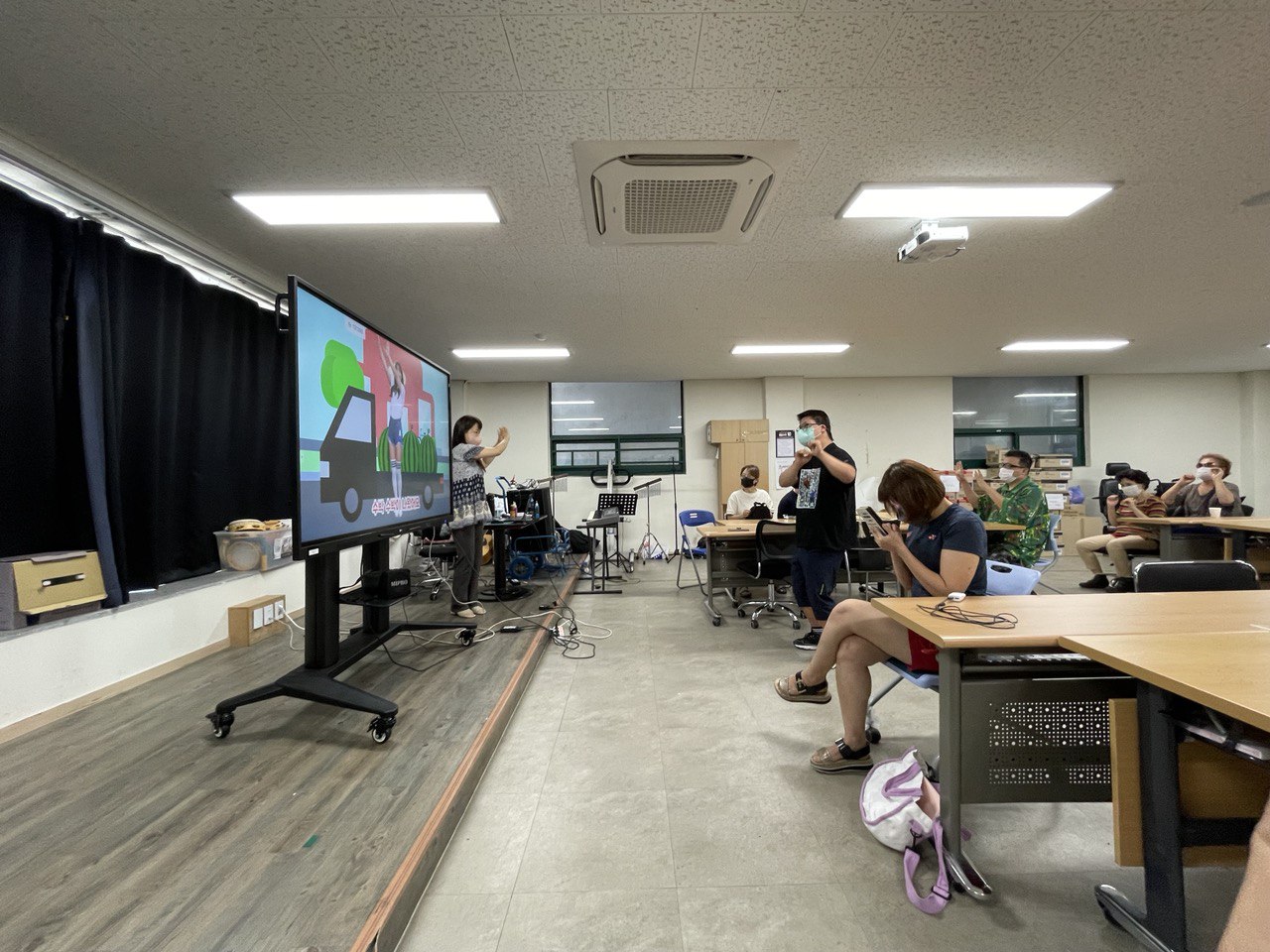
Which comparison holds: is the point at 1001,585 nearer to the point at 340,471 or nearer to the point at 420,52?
the point at 340,471

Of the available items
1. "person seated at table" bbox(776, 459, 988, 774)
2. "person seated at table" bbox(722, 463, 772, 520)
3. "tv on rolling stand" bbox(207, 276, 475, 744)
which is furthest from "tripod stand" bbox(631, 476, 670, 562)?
"person seated at table" bbox(776, 459, 988, 774)

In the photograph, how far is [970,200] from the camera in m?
2.64

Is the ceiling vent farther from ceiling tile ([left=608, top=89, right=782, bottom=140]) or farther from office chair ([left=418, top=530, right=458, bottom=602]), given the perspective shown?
office chair ([left=418, top=530, right=458, bottom=602])

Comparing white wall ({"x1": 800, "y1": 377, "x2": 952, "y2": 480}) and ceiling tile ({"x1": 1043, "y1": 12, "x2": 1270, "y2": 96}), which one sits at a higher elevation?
ceiling tile ({"x1": 1043, "y1": 12, "x2": 1270, "y2": 96})

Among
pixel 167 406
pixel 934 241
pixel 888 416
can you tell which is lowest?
pixel 167 406

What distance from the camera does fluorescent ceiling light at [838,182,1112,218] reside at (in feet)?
8.30

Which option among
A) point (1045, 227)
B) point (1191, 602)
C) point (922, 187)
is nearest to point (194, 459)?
point (922, 187)

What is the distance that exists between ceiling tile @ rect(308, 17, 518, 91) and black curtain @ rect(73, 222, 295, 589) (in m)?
1.18

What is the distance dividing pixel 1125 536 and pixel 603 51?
6.37 metres

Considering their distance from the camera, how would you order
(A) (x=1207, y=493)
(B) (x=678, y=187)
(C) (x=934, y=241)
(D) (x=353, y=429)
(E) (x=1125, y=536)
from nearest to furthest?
(D) (x=353, y=429) → (B) (x=678, y=187) → (C) (x=934, y=241) → (A) (x=1207, y=493) → (E) (x=1125, y=536)

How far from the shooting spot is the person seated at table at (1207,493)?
4656 mm

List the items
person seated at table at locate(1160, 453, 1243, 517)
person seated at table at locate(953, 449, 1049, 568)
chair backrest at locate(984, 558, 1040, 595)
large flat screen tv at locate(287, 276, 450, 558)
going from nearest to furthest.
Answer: large flat screen tv at locate(287, 276, 450, 558) → chair backrest at locate(984, 558, 1040, 595) → person seated at table at locate(953, 449, 1049, 568) → person seated at table at locate(1160, 453, 1243, 517)

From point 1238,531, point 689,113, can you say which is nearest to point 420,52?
point 689,113

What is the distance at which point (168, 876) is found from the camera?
1.26 m
